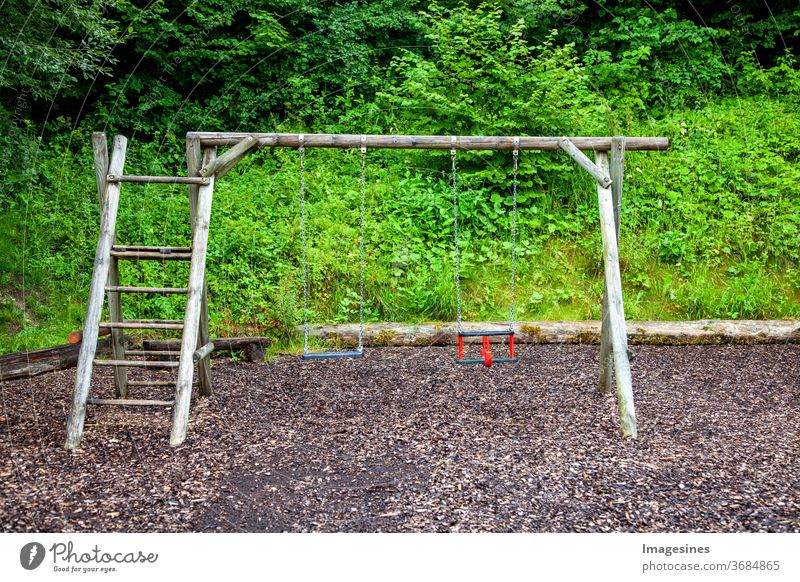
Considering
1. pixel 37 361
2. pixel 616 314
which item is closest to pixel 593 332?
pixel 616 314

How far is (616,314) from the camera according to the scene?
16.2 feet

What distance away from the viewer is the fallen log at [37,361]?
5922 millimetres

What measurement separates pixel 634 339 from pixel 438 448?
3549mm

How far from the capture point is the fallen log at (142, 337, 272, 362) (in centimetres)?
655

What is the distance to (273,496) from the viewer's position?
3768 millimetres

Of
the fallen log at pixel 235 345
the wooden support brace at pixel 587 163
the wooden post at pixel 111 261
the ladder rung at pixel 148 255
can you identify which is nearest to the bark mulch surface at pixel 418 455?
the fallen log at pixel 235 345

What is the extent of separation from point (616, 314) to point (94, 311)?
335 cm

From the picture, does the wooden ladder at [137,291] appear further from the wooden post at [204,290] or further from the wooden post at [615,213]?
the wooden post at [615,213]

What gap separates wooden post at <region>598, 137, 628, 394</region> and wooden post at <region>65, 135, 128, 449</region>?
3345mm

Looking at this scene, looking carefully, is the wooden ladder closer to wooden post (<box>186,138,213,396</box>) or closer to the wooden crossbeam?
wooden post (<box>186,138,213,396</box>)

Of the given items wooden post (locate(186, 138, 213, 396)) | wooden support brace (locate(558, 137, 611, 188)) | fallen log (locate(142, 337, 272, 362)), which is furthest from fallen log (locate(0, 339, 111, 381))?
wooden support brace (locate(558, 137, 611, 188))

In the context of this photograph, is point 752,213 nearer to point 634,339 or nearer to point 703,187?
point 703,187

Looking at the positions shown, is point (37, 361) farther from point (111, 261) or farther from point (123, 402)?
point (123, 402)

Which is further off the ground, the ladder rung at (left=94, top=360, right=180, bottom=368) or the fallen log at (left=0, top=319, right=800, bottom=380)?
the fallen log at (left=0, top=319, right=800, bottom=380)
